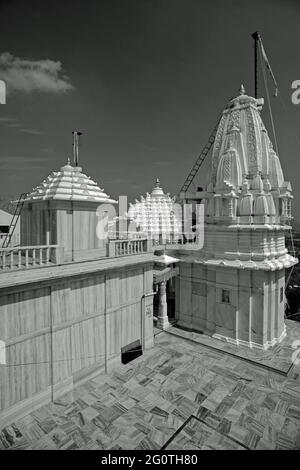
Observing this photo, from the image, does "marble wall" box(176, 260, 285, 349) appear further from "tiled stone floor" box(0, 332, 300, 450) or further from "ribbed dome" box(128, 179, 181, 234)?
"ribbed dome" box(128, 179, 181, 234)

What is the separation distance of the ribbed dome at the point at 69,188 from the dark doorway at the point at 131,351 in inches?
284

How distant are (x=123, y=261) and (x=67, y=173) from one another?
4747 millimetres

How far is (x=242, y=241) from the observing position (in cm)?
1377

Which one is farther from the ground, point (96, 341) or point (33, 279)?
point (33, 279)

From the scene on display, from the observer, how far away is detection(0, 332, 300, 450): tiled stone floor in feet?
25.3

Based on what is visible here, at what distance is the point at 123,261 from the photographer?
11375 millimetres

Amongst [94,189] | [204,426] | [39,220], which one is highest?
[94,189]

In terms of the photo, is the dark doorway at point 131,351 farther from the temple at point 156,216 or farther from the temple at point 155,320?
the temple at point 156,216

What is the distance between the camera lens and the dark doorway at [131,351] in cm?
1205

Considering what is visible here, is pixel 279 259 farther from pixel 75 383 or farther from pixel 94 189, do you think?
pixel 75 383

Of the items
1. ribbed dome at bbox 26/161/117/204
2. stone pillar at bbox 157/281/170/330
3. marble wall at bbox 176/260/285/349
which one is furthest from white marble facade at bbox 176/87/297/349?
ribbed dome at bbox 26/161/117/204

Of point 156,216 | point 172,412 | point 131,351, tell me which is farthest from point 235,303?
point 156,216

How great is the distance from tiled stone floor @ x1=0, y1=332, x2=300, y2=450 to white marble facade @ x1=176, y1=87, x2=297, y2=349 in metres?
2.95

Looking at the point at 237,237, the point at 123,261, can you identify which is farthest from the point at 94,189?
the point at 237,237
